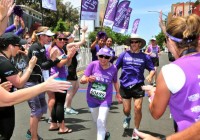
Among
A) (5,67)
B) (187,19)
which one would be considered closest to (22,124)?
(5,67)

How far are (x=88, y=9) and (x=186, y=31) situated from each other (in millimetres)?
13663

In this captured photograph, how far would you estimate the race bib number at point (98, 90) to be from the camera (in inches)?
214

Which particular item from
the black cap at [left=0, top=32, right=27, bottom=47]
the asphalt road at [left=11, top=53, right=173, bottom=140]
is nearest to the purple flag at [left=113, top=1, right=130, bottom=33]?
the asphalt road at [left=11, top=53, right=173, bottom=140]

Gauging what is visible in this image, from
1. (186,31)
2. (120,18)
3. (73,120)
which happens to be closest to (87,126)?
(73,120)

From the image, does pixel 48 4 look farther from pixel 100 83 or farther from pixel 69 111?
pixel 100 83

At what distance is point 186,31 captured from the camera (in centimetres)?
231

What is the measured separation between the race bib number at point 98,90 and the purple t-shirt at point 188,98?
329cm

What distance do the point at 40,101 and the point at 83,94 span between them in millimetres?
5861

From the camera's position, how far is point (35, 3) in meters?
55.8

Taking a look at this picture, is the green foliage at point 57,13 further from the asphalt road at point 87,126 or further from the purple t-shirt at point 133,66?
the purple t-shirt at point 133,66

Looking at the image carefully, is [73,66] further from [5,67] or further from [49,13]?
[49,13]

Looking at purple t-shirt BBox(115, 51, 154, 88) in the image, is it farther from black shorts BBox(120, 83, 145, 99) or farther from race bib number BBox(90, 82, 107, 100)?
race bib number BBox(90, 82, 107, 100)

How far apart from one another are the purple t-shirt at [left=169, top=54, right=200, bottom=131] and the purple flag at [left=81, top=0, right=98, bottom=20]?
13.6 m

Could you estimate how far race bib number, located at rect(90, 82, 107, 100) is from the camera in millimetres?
5430
